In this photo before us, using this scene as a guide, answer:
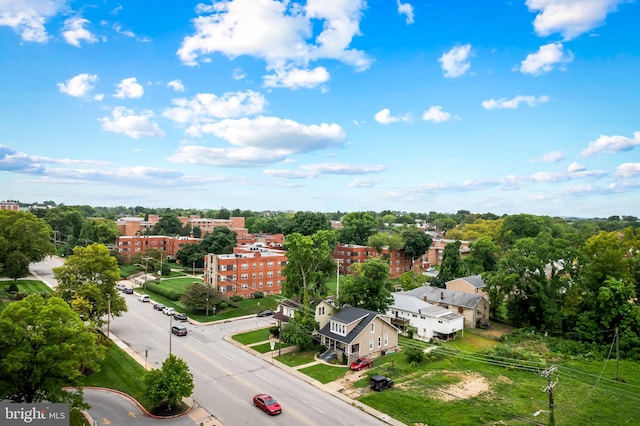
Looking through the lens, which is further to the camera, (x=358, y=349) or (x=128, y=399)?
(x=358, y=349)

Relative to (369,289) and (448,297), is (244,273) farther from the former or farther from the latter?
(448,297)

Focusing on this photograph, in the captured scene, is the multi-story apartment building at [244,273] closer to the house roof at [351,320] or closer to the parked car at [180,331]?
the parked car at [180,331]

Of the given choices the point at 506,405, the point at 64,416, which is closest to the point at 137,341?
the point at 64,416

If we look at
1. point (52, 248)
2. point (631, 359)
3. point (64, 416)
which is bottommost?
point (631, 359)

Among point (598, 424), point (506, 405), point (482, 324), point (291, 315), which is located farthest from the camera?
point (482, 324)

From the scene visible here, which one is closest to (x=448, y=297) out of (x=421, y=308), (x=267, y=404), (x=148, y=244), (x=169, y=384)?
(x=421, y=308)

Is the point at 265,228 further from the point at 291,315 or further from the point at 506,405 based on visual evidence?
the point at 506,405

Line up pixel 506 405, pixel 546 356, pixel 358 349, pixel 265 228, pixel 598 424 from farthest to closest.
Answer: pixel 265 228 < pixel 546 356 < pixel 358 349 < pixel 506 405 < pixel 598 424
